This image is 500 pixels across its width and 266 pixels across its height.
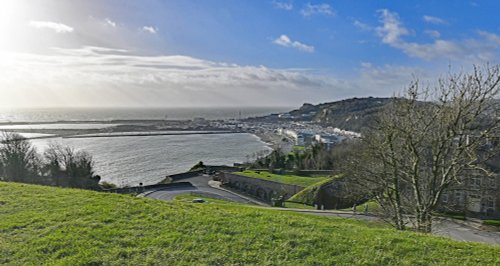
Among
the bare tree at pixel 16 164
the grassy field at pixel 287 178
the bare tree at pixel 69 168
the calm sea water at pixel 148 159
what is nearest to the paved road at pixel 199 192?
the grassy field at pixel 287 178

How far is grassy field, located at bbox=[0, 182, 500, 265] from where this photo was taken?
5141mm

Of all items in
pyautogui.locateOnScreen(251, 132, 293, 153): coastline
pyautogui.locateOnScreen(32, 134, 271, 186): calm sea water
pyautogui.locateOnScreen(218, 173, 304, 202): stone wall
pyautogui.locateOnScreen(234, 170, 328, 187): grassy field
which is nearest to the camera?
pyautogui.locateOnScreen(218, 173, 304, 202): stone wall

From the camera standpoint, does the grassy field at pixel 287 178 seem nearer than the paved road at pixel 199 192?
No

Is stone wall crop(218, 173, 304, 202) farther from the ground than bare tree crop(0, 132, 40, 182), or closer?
closer

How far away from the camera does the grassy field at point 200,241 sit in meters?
5.14

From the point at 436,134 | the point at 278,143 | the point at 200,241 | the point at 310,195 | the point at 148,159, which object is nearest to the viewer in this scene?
the point at 200,241

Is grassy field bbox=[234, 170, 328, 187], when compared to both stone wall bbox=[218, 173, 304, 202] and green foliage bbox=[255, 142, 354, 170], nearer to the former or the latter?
stone wall bbox=[218, 173, 304, 202]

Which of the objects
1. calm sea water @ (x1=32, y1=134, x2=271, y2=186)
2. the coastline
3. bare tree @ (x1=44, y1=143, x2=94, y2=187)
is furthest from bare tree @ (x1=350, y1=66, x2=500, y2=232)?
the coastline

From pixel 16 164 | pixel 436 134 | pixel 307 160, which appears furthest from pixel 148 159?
pixel 436 134

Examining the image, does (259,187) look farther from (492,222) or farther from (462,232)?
(462,232)

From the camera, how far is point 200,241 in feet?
18.8

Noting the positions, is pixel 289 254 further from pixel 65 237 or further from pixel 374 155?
pixel 374 155

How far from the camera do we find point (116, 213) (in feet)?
23.4

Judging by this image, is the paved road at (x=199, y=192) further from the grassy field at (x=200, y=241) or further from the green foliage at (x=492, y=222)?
the grassy field at (x=200, y=241)
